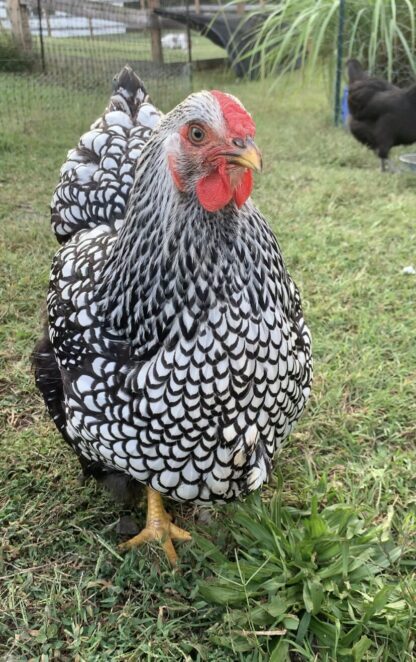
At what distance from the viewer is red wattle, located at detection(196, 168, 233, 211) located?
1.29 meters

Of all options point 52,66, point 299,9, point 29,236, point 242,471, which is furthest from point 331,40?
point 242,471

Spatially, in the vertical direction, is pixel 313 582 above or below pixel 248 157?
below

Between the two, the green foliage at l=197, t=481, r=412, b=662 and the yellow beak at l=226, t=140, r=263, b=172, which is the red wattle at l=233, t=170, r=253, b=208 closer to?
A: the yellow beak at l=226, t=140, r=263, b=172

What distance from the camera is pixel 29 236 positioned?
3.47 metres

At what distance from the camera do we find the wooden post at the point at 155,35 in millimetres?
5977

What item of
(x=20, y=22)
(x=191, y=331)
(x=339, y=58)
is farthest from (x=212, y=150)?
(x=339, y=58)

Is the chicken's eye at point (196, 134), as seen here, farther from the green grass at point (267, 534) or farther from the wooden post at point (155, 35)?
the wooden post at point (155, 35)

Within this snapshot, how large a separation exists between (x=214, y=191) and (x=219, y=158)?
73 millimetres

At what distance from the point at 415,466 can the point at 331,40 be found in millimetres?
5978

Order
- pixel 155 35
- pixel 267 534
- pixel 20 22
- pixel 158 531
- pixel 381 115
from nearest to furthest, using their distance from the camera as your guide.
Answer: pixel 267 534, pixel 158 531, pixel 20 22, pixel 381 115, pixel 155 35

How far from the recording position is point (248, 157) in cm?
Result: 123

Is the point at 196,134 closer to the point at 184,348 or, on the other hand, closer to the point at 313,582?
the point at 184,348

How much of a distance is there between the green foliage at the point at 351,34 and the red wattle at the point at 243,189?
5.32 m

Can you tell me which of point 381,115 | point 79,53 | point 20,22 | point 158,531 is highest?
point 20,22
